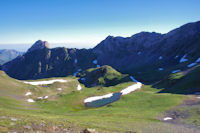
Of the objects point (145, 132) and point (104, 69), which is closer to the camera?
point (145, 132)

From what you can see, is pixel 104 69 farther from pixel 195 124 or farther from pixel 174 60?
pixel 195 124

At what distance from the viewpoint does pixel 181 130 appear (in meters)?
31.7

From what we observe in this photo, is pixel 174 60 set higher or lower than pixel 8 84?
higher

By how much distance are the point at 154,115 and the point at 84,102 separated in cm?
5260

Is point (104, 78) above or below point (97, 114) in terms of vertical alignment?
above

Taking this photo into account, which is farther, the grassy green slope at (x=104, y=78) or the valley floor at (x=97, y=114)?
the grassy green slope at (x=104, y=78)

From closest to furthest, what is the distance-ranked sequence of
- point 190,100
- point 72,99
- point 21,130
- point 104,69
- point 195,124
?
point 21,130 < point 195,124 < point 190,100 < point 72,99 < point 104,69

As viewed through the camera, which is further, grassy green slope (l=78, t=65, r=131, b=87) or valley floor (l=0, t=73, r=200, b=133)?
grassy green slope (l=78, t=65, r=131, b=87)

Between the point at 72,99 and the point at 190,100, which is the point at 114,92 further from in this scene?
the point at 190,100

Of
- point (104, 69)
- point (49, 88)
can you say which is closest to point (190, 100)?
point (49, 88)

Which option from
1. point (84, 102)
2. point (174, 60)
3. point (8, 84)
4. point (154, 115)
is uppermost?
point (174, 60)

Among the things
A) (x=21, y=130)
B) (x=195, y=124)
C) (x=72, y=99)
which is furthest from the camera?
(x=72, y=99)

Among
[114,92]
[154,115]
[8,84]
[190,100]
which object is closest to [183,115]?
[154,115]

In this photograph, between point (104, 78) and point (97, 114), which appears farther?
point (104, 78)
